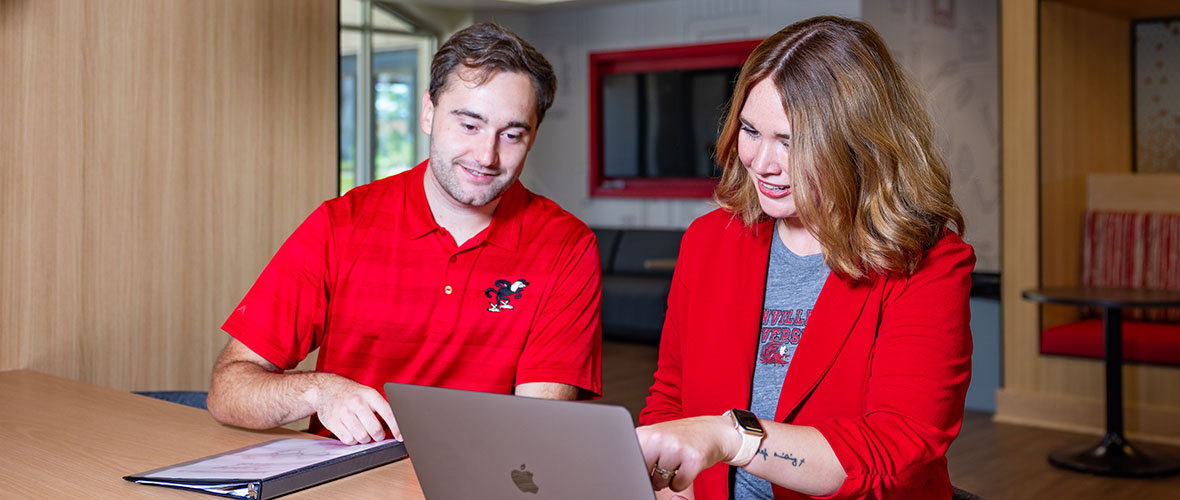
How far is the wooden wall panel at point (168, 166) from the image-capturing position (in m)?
2.31

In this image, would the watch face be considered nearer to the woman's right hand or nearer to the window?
the woman's right hand

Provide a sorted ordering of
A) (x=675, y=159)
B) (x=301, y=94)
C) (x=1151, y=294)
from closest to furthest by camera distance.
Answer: (x=301, y=94) < (x=1151, y=294) < (x=675, y=159)

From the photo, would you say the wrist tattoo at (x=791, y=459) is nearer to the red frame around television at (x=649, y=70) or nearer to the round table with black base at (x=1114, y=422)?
the round table with black base at (x=1114, y=422)

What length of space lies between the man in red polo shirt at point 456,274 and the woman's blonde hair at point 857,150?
0.56 meters

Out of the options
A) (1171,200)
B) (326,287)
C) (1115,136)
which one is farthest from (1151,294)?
(326,287)

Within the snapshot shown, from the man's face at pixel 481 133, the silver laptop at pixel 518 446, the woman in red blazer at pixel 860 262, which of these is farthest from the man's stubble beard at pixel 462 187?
the silver laptop at pixel 518 446

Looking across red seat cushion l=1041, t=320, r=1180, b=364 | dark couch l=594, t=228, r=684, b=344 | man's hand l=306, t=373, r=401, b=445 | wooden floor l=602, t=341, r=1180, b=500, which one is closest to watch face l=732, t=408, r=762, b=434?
man's hand l=306, t=373, r=401, b=445

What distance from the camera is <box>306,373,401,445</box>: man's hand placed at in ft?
5.28

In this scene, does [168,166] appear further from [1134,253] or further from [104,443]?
[1134,253]

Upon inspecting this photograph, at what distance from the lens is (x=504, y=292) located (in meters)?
1.99

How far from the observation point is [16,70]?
7.34ft

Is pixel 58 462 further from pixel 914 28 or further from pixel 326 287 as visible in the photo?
pixel 914 28

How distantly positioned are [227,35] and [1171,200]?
16.4ft

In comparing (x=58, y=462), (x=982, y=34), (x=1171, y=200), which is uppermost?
(x=982, y=34)
